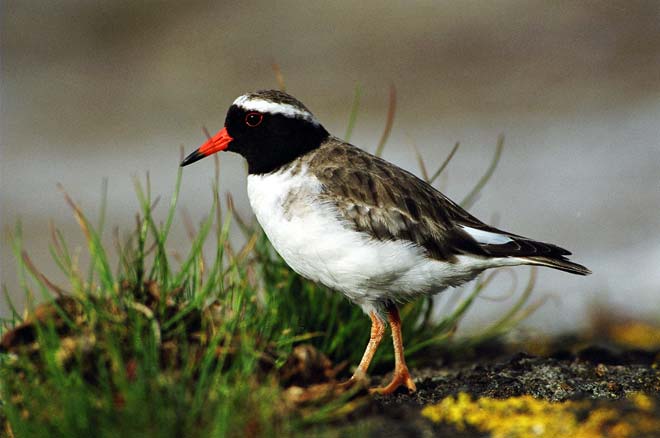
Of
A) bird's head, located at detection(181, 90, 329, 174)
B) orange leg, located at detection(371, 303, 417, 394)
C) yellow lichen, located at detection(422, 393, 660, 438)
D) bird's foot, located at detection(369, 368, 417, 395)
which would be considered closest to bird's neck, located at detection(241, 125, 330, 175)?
bird's head, located at detection(181, 90, 329, 174)

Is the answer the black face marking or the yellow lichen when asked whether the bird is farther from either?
the yellow lichen

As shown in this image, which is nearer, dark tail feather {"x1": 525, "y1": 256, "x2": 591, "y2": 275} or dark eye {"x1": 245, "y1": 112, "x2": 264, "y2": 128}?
dark tail feather {"x1": 525, "y1": 256, "x2": 591, "y2": 275}

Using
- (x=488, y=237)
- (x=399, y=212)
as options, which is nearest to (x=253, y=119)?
(x=399, y=212)

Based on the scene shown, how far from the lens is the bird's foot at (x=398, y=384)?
5.69 metres

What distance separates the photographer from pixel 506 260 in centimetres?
573

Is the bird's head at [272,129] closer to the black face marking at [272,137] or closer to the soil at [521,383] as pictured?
the black face marking at [272,137]

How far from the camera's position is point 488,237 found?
588 centimetres

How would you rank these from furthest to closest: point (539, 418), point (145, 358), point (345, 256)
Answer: point (345, 256) < point (539, 418) < point (145, 358)

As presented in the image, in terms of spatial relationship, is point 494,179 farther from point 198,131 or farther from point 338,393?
point 338,393

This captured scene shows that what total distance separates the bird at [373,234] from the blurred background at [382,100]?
13.7ft

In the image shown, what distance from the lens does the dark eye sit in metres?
6.32

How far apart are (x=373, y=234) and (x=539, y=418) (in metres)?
1.73

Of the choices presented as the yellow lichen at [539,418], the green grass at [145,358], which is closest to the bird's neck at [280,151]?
the green grass at [145,358]

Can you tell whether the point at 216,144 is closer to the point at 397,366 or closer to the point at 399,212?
the point at 399,212
